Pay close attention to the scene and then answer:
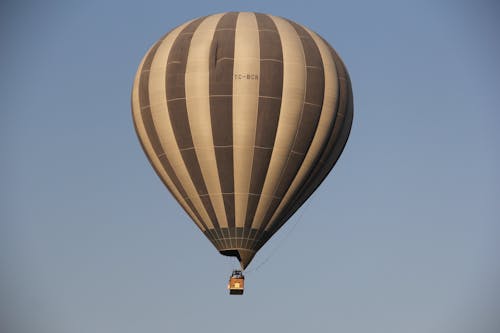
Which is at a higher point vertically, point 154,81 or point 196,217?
point 154,81

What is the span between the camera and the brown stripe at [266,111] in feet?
241

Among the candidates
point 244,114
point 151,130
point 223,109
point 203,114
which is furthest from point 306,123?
point 151,130

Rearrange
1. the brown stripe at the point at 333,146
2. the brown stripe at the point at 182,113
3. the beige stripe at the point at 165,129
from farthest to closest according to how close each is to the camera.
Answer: the brown stripe at the point at 333,146 < the beige stripe at the point at 165,129 < the brown stripe at the point at 182,113

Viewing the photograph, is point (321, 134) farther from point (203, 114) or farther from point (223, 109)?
point (203, 114)

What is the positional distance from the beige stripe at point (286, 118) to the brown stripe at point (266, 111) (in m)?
0.15

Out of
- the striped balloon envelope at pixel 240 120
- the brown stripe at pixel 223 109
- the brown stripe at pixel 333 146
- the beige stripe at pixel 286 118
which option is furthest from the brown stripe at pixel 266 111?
the brown stripe at pixel 333 146

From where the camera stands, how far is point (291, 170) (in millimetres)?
74000

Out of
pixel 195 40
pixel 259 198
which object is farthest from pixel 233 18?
pixel 259 198

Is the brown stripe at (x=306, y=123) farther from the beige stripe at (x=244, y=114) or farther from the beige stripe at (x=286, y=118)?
the beige stripe at (x=244, y=114)

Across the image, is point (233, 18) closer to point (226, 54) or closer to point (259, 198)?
point (226, 54)

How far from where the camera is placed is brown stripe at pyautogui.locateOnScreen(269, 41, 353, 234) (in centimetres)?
7481

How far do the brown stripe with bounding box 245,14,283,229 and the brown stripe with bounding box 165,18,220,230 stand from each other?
1741 millimetres

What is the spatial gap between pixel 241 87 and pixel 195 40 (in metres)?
2.47

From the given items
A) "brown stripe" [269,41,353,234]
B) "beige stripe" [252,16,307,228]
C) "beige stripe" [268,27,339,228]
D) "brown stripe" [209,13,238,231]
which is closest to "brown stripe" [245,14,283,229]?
"beige stripe" [252,16,307,228]
